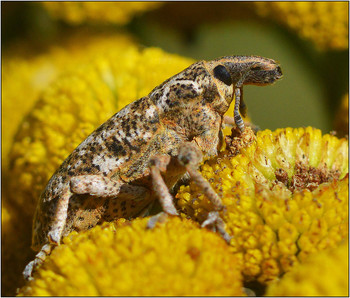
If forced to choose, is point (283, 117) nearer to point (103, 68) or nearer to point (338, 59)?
point (338, 59)

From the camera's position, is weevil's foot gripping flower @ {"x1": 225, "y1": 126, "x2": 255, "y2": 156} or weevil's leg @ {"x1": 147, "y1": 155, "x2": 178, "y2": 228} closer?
weevil's leg @ {"x1": 147, "y1": 155, "x2": 178, "y2": 228}

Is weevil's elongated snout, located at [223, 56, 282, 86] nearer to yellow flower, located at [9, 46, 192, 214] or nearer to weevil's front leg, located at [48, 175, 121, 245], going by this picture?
yellow flower, located at [9, 46, 192, 214]

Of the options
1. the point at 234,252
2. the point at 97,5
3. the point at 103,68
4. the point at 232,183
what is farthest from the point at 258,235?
the point at 97,5

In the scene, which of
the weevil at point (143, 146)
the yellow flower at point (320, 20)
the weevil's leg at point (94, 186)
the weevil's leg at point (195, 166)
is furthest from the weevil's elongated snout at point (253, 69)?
the yellow flower at point (320, 20)

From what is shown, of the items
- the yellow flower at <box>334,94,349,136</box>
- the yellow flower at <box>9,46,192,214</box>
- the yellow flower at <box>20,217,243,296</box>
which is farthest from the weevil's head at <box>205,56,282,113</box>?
the yellow flower at <box>334,94,349,136</box>

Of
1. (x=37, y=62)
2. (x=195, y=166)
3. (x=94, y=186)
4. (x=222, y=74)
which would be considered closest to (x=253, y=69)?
(x=222, y=74)

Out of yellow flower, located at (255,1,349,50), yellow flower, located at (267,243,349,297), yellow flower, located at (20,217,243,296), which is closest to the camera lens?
yellow flower, located at (267,243,349,297)

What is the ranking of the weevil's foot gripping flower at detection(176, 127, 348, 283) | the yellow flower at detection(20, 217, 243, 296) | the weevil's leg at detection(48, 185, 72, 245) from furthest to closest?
the weevil's leg at detection(48, 185, 72, 245) < the weevil's foot gripping flower at detection(176, 127, 348, 283) < the yellow flower at detection(20, 217, 243, 296)
